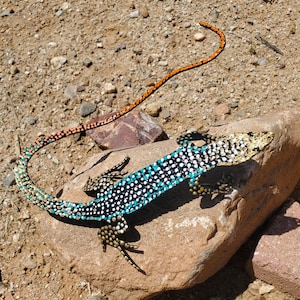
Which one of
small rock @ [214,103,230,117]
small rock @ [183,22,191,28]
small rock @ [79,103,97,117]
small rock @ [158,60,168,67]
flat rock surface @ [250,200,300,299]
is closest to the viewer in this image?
flat rock surface @ [250,200,300,299]

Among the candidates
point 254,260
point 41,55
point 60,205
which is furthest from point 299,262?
point 41,55

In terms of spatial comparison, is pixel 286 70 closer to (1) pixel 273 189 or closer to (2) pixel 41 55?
(1) pixel 273 189

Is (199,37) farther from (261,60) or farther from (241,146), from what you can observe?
(241,146)

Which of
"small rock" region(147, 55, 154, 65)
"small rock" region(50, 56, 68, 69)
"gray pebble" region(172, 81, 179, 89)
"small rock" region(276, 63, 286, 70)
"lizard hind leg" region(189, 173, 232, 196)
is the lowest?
"gray pebble" region(172, 81, 179, 89)

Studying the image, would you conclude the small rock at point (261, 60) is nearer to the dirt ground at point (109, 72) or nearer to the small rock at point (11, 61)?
the dirt ground at point (109, 72)

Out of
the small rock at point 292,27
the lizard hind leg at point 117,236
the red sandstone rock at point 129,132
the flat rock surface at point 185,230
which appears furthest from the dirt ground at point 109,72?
the lizard hind leg at point 117,236

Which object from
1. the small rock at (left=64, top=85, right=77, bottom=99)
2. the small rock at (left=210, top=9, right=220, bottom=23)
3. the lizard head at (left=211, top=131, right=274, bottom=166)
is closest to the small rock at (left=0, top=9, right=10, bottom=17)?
the small rock at (left=64, top=85, right=77, bottom=99)

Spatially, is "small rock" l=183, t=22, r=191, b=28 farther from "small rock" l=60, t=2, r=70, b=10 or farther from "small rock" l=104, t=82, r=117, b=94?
"small rock" l=60, t=2, r=70, b=10
